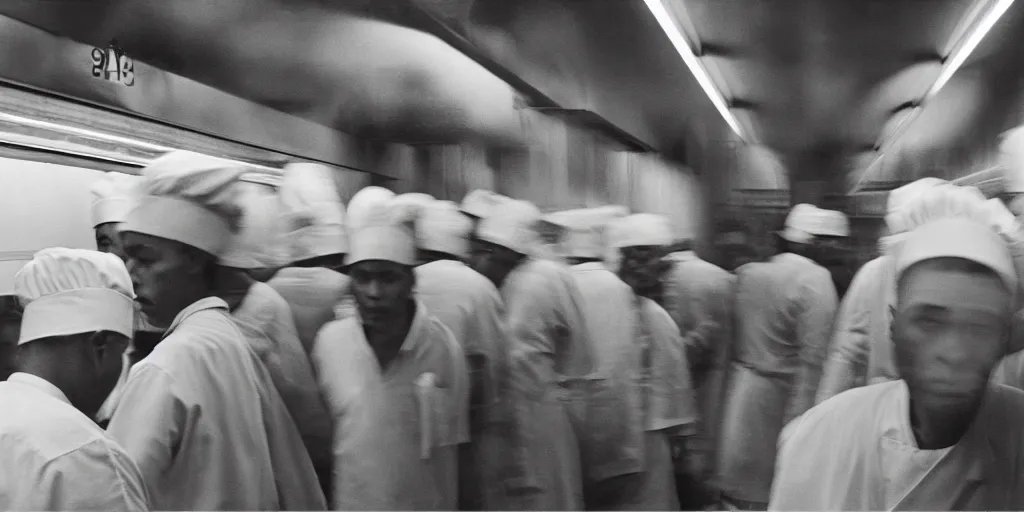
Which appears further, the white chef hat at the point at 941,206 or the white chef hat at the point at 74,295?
the white chef hat at the point at 74,295

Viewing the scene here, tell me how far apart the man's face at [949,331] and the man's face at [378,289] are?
42.4 inches

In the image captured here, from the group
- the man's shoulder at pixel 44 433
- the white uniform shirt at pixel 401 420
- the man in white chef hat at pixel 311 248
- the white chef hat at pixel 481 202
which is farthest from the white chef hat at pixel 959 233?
the man's shoulder at pixel 44 433

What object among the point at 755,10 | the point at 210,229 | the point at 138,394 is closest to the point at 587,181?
the point at 755,10

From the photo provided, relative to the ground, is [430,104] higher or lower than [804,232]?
higher

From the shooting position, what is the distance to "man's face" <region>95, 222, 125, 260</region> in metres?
2.23

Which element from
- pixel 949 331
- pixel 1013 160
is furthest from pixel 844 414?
pixel 1013 160

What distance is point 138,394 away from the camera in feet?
6.95

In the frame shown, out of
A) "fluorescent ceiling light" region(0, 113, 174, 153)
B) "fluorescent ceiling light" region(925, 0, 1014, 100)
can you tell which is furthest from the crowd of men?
"fluorescent ceiling light" region(925, 0, 1014, 100)

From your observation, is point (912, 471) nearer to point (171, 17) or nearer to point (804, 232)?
point (804, 232)

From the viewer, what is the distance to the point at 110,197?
2279mm

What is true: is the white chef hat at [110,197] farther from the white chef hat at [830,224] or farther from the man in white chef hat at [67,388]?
the white chef hat at [830,224]

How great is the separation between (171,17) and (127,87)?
0.67ft

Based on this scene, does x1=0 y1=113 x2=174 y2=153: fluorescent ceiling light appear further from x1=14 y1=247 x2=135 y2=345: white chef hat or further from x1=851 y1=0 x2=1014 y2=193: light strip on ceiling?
x1=851 y1=0 x2=1014 y2=193: light strip on ceiling

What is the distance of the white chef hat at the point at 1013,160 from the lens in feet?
6.56
